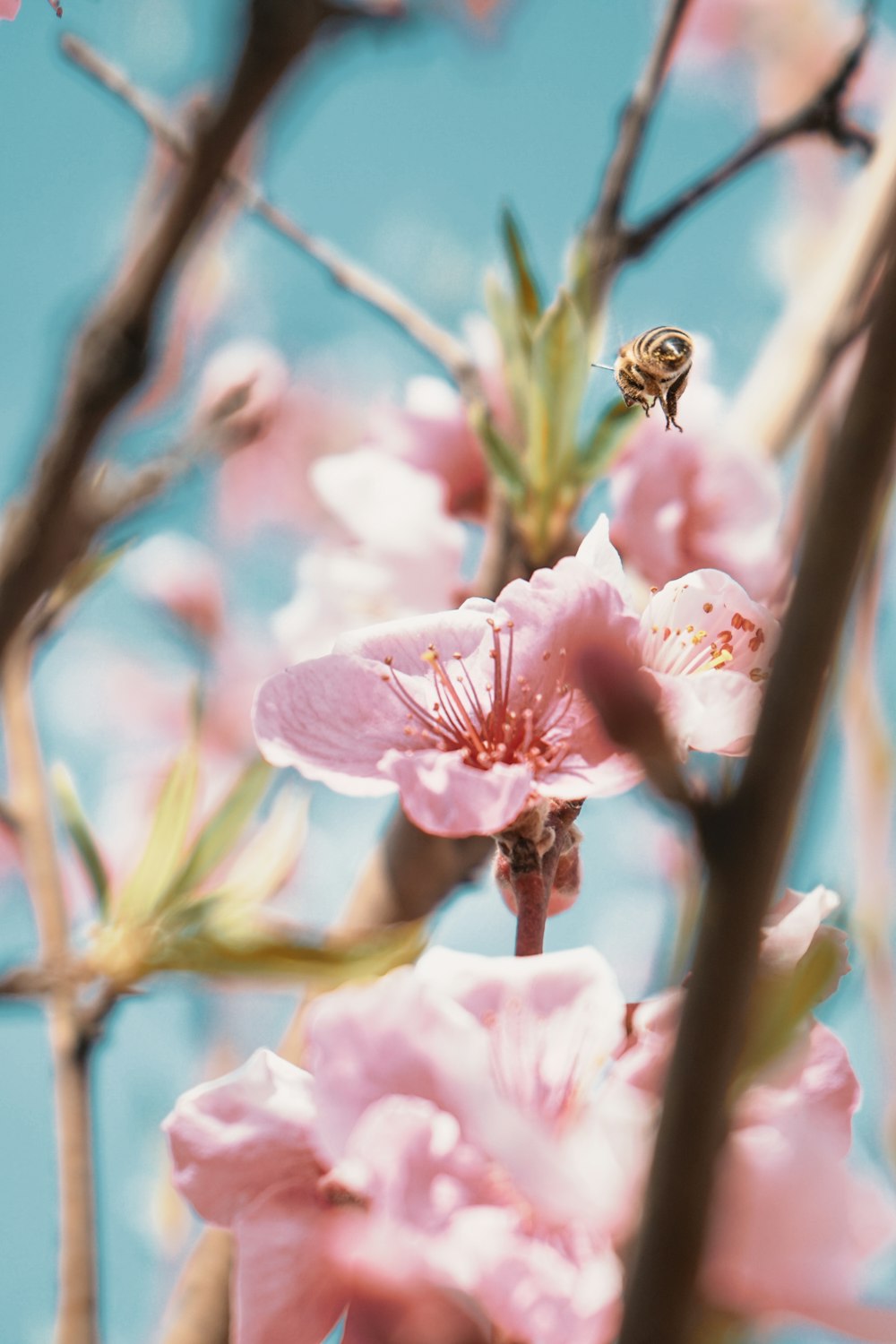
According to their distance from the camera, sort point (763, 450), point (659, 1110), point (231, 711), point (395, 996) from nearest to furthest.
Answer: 1. point (659, 1110)
2. point (395, 996)
3. point (763, 450)
4. point (231, 711)

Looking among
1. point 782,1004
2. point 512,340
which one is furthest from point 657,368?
point 782,1004

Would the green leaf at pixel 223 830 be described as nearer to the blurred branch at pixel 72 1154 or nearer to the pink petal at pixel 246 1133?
the blurred branch at pixel 72 1154

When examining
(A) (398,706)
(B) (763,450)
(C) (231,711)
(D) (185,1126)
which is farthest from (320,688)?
(C) (231,711)

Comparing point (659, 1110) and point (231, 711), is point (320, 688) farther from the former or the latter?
point (231, 711)

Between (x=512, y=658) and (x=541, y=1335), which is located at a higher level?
(x=512, y=658)

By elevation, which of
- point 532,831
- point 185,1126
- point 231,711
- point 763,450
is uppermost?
point 763,450

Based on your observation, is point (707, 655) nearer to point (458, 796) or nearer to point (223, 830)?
point (458, 796)

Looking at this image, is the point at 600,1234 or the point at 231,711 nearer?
the point at 600,1234

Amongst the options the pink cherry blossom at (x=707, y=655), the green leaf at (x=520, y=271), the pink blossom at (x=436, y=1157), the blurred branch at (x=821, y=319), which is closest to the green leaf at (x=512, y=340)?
the green leaf at (x=520, y=271)
